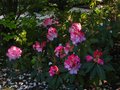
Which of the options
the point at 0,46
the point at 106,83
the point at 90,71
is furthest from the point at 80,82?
the point at 0,46

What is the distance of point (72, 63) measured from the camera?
459 centimetres

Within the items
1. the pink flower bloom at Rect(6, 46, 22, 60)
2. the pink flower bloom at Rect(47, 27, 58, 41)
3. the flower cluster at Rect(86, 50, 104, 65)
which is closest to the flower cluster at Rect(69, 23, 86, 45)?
the flower cluster at Rect(86, 50, 104, 65)

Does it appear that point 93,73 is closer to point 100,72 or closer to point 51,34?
point 100,72

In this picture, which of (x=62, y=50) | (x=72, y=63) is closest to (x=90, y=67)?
(x=72, y=63)

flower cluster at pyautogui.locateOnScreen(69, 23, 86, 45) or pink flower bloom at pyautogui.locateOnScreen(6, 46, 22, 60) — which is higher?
flower cluster at pyautogui.locateOnScreen(69, 23, 86, 45)

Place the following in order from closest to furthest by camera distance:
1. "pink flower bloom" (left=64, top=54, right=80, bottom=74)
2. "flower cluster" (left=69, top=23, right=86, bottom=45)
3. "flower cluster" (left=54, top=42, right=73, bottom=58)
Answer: "pink flower bloom" (left=64, top=54, right=80, bottom=74) < "flower cluster" (left=69, top=23, right=86, bottom=45) < "flower cluster" (left=54, top=42, right=73, bottom=58)

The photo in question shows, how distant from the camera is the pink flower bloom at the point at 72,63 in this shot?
181 inches

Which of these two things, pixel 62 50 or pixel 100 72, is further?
pixel 62 50

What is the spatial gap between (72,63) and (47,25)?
1.48m

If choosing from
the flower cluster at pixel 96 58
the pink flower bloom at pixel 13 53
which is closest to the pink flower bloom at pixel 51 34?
the pink flower bloom at pixel 13 53

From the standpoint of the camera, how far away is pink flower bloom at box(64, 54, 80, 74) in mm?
4594

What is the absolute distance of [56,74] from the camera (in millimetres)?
4809

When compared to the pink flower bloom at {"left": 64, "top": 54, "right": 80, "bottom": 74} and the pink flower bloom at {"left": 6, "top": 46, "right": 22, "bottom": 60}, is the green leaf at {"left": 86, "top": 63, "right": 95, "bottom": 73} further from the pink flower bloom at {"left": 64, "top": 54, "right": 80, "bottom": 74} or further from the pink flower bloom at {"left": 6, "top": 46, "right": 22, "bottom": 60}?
the pink flower bloom at {"left": 6, "top": 46, "right": 22, "bottom": 60}

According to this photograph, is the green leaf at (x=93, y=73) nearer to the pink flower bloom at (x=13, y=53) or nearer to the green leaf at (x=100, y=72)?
the green leaf at (x=100, y=72)
